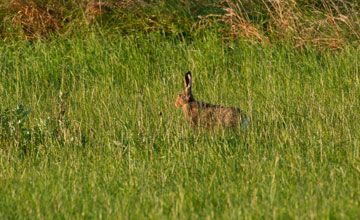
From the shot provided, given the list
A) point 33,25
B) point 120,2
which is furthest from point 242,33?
point 33,25

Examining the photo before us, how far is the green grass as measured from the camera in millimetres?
3838

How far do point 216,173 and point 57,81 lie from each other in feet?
14.4

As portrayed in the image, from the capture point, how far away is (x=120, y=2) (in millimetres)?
9500

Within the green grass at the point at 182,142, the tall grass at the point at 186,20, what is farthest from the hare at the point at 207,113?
the tall grass at the point at 186,20

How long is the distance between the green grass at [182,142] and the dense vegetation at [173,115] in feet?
0.05

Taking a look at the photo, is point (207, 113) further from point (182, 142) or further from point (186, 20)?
point (186, 20)

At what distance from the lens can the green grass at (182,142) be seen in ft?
12.6

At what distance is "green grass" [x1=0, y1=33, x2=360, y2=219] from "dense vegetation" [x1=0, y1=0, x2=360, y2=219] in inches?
0.6

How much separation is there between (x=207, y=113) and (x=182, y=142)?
1.14m

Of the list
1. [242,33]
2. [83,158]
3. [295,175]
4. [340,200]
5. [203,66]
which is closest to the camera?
[340,200]

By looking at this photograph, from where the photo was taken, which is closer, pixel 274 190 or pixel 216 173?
pixel 274 190

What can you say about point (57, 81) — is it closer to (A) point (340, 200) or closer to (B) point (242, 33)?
(B) point (242, 33)

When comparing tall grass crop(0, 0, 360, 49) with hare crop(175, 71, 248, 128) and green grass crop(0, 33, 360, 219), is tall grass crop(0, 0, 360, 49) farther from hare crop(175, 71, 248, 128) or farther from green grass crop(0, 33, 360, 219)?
hare crop(175, 71, 248, 128)

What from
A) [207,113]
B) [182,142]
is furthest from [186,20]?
[182,142]
